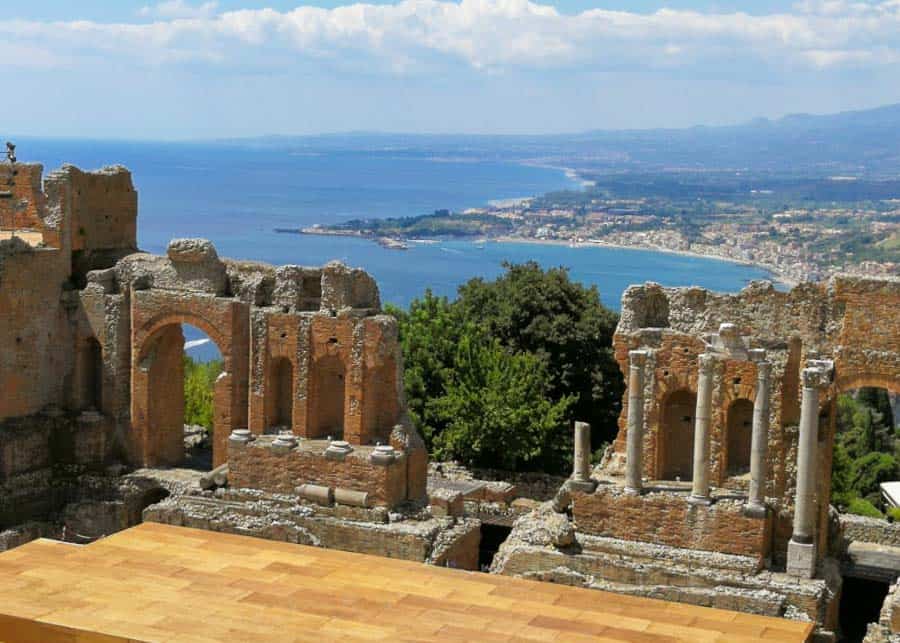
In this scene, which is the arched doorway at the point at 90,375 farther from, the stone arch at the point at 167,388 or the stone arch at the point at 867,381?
the stone arch at the point at 867,381

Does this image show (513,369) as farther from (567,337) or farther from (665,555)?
(665,555)

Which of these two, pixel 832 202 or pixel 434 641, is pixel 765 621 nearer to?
pixel 434 641

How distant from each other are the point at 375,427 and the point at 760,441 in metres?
7.80

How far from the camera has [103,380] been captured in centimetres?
2827

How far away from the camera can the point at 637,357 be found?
23.0 meters

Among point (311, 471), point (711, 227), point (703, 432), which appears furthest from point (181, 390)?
point (711, 227)

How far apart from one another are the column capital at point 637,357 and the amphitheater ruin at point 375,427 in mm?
41

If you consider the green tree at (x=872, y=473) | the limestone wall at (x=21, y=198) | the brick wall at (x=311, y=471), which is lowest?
the green tree at (x=872, y=473)

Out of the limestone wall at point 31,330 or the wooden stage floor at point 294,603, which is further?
the limestone wall at point 31,330

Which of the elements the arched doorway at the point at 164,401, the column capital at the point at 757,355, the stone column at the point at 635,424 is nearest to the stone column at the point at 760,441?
the column capital at the point at 757,355

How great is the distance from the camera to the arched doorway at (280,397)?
87.8 ft

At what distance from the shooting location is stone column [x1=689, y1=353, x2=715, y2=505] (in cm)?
2219

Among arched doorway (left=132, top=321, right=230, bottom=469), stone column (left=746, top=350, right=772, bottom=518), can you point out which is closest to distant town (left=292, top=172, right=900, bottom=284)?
arched doorway (left=132, top=321, right=230, bottom=469)

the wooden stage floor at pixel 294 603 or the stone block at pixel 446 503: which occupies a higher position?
the wooden stage floor at pixel 294 603
